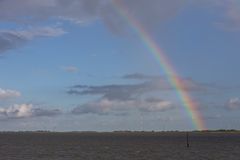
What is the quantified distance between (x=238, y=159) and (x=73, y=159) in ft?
126

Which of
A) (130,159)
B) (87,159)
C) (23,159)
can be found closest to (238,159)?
(130,159)

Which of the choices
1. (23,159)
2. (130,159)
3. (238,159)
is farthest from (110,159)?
(238,159)

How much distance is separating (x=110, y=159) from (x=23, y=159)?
783 inches

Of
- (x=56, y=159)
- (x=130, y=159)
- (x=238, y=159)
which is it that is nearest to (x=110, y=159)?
(x=130, y=159)

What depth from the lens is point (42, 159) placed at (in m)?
104

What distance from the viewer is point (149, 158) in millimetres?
108625

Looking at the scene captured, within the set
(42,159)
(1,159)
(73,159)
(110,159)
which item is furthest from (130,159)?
(1,159)

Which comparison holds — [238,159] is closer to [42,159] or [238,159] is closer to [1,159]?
[42,159]

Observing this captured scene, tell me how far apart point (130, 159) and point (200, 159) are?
16669mm

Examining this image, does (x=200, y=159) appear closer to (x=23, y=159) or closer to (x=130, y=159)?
(x=130, y=159)

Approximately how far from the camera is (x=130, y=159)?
105500 mm

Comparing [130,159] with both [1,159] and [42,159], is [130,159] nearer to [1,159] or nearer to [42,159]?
[42,159]

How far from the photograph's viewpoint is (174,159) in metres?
106

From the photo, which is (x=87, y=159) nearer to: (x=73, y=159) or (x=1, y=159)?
(x=73, y=159)
